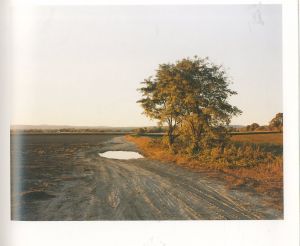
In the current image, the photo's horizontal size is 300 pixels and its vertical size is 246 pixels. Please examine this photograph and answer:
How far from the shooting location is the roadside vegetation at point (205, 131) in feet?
6.23

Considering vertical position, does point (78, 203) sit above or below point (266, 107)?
below

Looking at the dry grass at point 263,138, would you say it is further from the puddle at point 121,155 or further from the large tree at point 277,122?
the puddle at point 121,155

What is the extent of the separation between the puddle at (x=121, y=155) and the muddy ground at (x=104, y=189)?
1.1 inches

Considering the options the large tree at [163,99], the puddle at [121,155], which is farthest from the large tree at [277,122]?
the puddle at [121,155]

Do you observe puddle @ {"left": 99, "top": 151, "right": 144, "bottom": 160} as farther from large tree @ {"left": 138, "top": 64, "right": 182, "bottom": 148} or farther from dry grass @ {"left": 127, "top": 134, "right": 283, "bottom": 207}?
large tree @ {"left": 138, "top": 64, "right": 182, "bottom": 148}

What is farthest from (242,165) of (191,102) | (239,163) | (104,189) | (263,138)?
(104,189)

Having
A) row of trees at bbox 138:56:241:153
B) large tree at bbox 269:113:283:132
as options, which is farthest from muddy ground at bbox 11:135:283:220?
large tree at bbox 269:113:283:132

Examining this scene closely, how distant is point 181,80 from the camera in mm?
1930

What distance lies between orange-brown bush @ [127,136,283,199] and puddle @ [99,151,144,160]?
0.19 feet

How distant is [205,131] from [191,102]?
0.50ft
